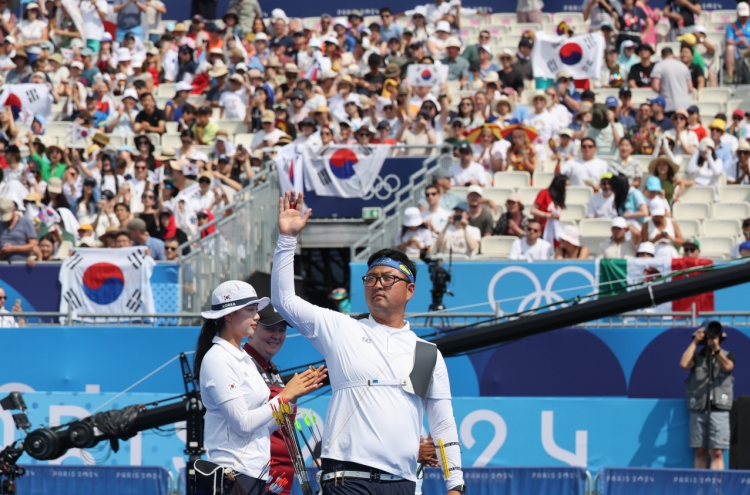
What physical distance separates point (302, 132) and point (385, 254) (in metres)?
12.0

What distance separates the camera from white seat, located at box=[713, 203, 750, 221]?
15.1 m

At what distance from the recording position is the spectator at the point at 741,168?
15.4 m

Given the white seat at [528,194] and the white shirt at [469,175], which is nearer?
the white seat at [528,194]

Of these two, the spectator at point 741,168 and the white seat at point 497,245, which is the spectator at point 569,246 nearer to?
the white seat at point 497,245

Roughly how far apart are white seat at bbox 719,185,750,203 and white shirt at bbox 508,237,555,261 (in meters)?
2.75

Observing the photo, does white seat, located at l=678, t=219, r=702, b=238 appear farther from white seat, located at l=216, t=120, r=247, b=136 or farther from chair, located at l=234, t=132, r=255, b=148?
white seat, located at l=216, t=120, r=247, b=136

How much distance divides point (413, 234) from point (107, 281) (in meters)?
3.60

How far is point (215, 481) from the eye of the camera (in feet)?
19.6

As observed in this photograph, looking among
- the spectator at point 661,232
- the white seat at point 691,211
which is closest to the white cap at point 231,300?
the spectator at point 661,232

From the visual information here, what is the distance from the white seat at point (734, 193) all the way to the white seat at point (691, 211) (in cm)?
48

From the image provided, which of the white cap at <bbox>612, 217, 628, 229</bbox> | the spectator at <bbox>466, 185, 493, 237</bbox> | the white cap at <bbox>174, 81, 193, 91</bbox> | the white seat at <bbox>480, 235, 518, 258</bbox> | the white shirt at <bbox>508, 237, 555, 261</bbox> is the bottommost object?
the white shirt at <bbox>508, 237, 555, 261</bbox>

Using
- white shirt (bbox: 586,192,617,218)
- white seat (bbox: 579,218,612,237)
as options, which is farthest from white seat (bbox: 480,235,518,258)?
white shirt (bbox: 586,192,617,218)

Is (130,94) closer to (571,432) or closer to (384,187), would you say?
(384,187)

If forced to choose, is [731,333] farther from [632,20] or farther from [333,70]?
[333,70]
